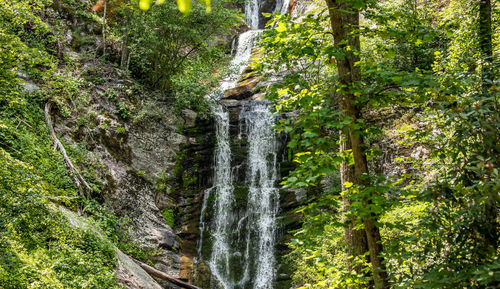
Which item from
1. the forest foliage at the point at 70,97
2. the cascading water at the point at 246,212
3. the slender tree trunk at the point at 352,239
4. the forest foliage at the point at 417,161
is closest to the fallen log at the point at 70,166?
the forest foliage at the point at 70,97

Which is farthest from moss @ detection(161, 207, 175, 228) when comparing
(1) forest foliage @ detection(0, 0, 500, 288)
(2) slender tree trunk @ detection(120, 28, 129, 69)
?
(2) slender tree trunk @ detection(120, 28, 129, 69)

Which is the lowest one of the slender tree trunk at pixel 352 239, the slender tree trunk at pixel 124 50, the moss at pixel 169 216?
the slender tree trunk at pixel 352 239

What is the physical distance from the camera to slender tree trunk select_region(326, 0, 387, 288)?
3.58 metres

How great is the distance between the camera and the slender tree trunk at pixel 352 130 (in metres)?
3.58

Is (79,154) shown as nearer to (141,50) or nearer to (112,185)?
(112,185)

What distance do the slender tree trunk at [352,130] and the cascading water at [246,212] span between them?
8300 millimetres

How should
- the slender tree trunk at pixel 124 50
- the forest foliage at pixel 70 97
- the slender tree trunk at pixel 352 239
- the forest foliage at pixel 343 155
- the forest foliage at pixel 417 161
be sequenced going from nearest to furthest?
the forest foliage at pixel 417 161 < the forest foliage at pixel 343 155 < the slender tree trunk at pixel 352 239 < the forest foliage at pixel 70 97 < the slender tree trunk at pixel 124 50

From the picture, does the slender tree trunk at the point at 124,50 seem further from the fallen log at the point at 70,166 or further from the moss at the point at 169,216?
the moss at the point at 169,216

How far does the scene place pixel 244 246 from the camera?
1336 cm

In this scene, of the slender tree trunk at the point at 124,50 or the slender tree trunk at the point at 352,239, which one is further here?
the slender tree trunk at the point at 124,50

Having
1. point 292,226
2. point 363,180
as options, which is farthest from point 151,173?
point 363,180

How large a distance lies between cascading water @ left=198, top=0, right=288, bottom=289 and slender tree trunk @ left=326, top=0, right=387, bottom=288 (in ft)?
27.2

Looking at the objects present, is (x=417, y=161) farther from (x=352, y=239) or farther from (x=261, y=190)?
(x=261, y=190)

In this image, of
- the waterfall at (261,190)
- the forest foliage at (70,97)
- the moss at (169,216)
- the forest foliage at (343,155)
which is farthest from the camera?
the moss at (169,216)
